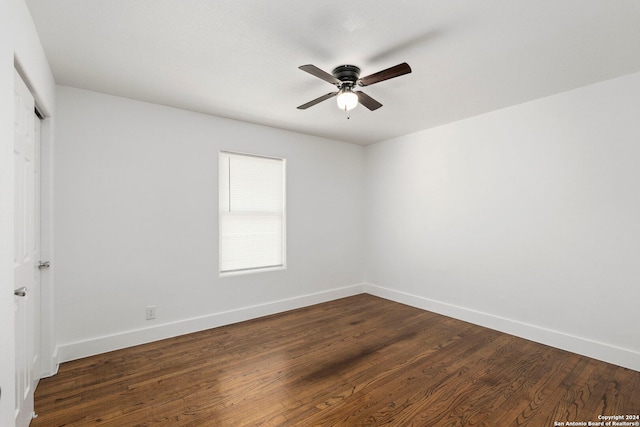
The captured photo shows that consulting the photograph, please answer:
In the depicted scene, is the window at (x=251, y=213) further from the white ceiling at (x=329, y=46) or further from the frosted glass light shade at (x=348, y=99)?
the frosted glass light shade at (x=348, y=99)

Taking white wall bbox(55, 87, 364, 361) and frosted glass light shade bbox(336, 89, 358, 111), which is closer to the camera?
frosted glass light shade bbox(336, 89, 358, 111)

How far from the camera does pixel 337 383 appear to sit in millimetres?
2402

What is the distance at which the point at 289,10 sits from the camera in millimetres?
1800

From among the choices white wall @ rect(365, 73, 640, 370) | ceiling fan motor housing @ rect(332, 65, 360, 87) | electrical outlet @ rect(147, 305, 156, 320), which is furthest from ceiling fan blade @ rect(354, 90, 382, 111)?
electrical outlet @ rect(147, 305, 156, 320)

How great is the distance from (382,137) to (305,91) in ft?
6.67

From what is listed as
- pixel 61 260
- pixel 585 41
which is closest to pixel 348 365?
pixel 61 260

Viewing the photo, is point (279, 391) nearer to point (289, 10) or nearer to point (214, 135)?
point (289, 10)

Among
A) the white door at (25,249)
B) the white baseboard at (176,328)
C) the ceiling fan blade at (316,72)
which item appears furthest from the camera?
the white baseboard at (176,328)

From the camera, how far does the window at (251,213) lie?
382cm

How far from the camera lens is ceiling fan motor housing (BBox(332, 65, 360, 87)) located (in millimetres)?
2410

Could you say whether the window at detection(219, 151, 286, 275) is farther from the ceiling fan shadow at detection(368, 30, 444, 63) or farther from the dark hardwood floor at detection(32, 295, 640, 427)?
the ceiling fan shadow at detection(368, 30, 444, 63)

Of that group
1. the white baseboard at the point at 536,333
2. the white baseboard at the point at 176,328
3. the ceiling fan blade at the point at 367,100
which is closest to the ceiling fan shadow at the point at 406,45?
the ceiling fan blade at the point at 367,100

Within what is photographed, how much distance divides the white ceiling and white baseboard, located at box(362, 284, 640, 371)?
2418 millimetres

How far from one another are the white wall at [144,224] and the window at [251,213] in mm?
136
